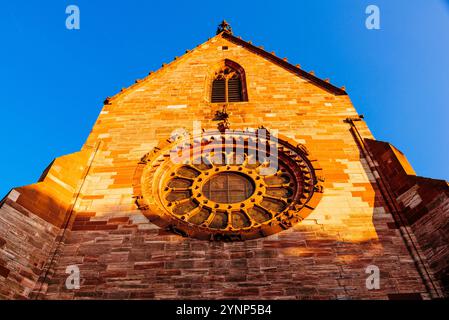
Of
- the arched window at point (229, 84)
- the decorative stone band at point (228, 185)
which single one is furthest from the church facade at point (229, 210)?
the arched window at point (229, 84)

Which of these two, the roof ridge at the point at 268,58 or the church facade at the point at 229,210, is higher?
the roof ridge at the point at 268,58

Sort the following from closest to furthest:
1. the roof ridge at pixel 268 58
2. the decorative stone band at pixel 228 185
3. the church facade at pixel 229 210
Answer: the church facade at pixel 229 210
the decorative stone band at pixel 228 185
the roof ridge at pixel 268 58

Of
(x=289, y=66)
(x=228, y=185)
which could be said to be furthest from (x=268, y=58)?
(x=228, y=185)

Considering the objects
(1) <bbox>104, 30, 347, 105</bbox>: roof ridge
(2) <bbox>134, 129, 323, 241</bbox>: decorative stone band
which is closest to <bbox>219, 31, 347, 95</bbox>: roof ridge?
(1) <bbox>104, 30, 347, 105</bbox>: roof ridge

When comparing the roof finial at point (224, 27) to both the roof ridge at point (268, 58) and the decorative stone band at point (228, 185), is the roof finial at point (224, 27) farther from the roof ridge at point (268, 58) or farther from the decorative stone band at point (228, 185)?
the decorative stone band at point (228, 185)

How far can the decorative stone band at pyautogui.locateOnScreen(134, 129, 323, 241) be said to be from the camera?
10859 mm

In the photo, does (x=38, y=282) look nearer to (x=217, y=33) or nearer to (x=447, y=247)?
(x=447, y=247)

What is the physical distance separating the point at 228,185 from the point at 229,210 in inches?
44.4

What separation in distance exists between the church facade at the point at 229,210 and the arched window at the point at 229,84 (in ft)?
2.02

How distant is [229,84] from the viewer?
59.1ft

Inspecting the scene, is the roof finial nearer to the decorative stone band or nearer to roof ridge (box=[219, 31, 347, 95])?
roof ridge (box=[219, 31, 347, 95])

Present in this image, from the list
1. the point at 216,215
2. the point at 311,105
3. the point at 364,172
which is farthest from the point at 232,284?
the point at 311,105

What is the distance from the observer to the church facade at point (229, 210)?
903 centimetres

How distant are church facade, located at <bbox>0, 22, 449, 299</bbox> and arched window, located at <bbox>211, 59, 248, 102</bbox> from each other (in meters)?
0.61
